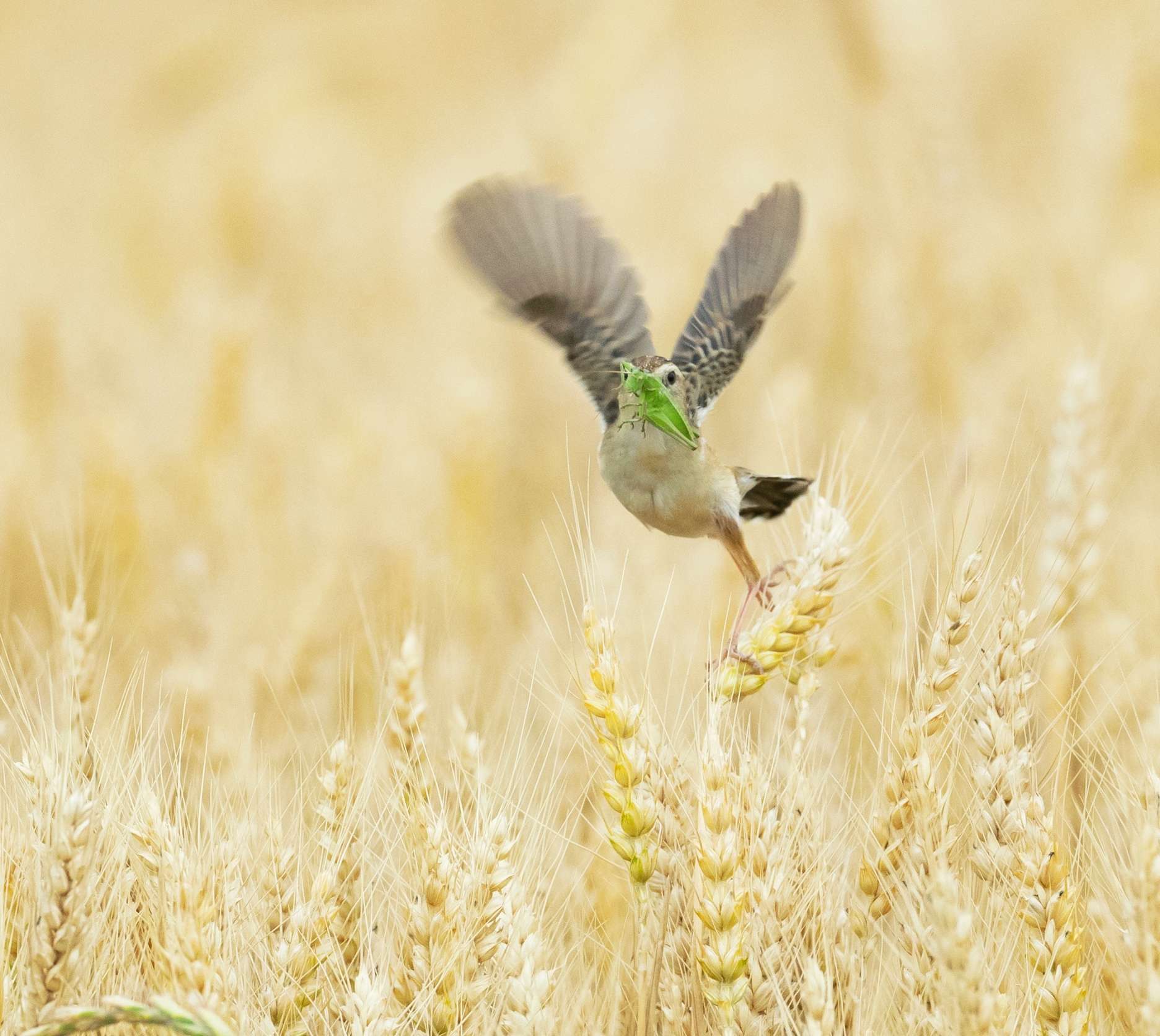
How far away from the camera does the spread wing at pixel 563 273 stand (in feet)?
8.43

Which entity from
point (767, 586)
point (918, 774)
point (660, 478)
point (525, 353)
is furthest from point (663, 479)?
point (525, 353)

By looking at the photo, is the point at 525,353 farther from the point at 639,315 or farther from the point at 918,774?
the point at 918,774

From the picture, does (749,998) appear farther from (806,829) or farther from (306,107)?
(306,107)

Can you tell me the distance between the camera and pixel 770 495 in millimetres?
2668

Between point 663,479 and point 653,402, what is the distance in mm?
219

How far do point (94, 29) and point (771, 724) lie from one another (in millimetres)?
12273

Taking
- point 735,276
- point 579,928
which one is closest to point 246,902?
point 579,928

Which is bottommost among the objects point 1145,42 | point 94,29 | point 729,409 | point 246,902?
point 246,902

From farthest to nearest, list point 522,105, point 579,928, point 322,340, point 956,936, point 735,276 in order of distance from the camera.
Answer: point 322,340 < point 522,105 < point 735,276 < point 579,928 < point 956,936

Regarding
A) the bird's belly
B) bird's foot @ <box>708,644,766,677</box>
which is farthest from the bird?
bird's foot @ <box>708,644,766,677</box>

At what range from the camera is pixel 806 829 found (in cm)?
203

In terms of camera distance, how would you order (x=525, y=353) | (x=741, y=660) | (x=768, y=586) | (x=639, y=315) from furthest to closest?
(x=525, y=353) < (x=639, y=315) < (x=768, y=586) < (x=741, y=660)

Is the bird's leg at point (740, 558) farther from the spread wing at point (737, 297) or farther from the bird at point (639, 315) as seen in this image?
the spread wing at point (737, 297)

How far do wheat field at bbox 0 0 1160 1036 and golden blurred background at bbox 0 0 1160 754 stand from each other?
0.03 metres
